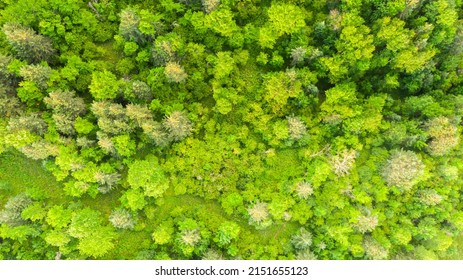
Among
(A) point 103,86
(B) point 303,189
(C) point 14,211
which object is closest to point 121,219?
(C) point 14,211

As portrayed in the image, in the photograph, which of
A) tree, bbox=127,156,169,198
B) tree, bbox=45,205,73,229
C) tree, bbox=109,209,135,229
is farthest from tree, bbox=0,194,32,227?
tree, bbox=127,156,169,198

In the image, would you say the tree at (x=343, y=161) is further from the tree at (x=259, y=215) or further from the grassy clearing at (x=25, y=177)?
the grassy clearing at (x=25, y=177)

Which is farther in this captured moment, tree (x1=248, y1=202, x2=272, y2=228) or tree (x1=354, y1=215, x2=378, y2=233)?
tree (x1=248, y1=202, x2=272, y2=228)

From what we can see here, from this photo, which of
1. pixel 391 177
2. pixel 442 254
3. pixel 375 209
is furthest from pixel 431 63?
pixel 442 254

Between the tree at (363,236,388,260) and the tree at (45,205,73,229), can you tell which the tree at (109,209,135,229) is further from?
the tree at (363,236,388,260)

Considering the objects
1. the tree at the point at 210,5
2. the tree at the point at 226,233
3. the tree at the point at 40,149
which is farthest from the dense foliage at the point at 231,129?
the tree at the point at 210,5

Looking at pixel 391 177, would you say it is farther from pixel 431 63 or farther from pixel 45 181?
pixel 45 181

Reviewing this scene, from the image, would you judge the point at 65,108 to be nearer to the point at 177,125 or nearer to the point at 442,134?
the point at 177,125
